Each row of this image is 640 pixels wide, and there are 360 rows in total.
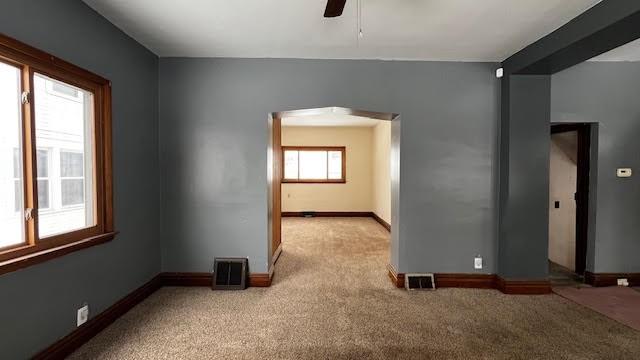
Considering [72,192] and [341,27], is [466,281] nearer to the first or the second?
[341,27]

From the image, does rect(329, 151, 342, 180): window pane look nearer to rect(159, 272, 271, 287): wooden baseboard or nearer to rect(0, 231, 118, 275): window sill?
rect(159, 272, 271, 287): wooden baseboard

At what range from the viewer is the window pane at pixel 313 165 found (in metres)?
9.14

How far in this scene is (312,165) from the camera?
30.1 ft

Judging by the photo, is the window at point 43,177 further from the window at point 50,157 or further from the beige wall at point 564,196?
the beige wall at point 564,196

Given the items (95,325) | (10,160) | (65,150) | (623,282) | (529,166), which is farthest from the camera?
(623,282)

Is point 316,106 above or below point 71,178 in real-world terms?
above

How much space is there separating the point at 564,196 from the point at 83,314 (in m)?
5.61

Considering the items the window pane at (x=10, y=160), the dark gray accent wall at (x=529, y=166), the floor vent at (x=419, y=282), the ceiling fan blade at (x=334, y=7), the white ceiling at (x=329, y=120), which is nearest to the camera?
the ceiling fan blade at (x=334, y=7)

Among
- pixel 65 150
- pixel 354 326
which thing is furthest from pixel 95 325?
pixel 354 326

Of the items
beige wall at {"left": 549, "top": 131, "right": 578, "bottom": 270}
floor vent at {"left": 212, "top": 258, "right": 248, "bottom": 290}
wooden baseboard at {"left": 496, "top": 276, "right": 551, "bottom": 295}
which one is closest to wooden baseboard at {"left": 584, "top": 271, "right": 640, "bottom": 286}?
beige wall at {"left": 549, "top": 131, "right": 578, "bottom": 270}

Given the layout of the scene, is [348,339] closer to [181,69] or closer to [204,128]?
[204,128]

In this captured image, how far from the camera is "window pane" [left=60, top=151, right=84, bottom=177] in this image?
7.63 ft

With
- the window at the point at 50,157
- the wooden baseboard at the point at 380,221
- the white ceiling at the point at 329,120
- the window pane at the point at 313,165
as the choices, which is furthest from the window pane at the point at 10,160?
the window pane at the point at 313,165

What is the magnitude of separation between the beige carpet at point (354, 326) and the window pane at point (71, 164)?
132 cm
